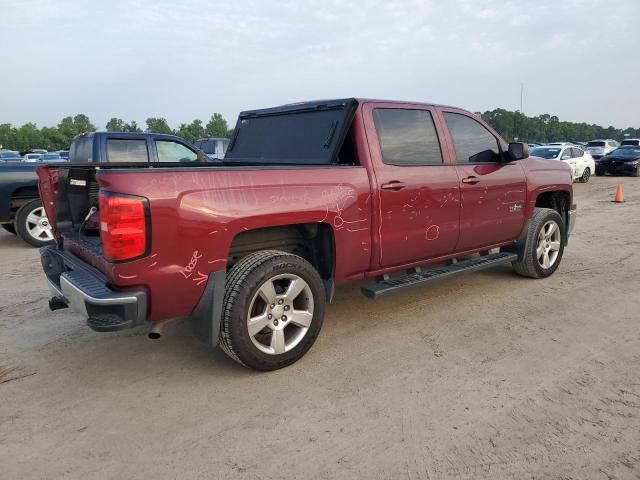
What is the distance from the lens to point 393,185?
396 centimetres

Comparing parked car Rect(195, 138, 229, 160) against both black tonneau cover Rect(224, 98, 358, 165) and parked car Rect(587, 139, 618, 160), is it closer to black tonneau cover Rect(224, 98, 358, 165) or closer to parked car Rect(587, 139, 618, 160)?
black tonneau cover Rect(224, 98, 358, 165)

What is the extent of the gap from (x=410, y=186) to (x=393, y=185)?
0.19m

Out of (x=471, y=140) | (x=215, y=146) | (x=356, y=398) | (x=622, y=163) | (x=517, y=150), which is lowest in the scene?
(x=356, y=398)

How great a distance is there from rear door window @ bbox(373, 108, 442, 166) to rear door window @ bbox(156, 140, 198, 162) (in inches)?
218

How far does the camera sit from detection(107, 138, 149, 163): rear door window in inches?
337

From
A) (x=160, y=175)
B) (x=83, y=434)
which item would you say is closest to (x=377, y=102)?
(x=160, y=175)

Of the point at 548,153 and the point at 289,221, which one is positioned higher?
the point at 548,153

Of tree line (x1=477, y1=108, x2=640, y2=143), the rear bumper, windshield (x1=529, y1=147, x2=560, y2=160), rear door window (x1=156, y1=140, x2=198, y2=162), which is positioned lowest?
the rear bumper

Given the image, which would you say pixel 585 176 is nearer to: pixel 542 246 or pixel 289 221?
pixel 542 246

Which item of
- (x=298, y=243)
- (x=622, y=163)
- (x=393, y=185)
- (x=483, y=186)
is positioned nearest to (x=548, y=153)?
(x=622, y=163)

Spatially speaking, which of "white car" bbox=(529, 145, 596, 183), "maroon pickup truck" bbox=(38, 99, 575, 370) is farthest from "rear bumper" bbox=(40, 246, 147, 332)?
"white car" bbox=(529, 145, 596, 183)

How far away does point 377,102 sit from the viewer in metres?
4.11

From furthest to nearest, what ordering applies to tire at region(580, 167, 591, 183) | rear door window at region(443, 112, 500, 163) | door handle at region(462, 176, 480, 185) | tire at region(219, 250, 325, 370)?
tire at region(580, 167, 591, 183) < rear door window at region(443, 112, 500, 163) < door handle at region(462, 176, 480, 185) < tire at region(219, 250, 325, 370)

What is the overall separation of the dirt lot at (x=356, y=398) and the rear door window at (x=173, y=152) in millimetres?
4687
